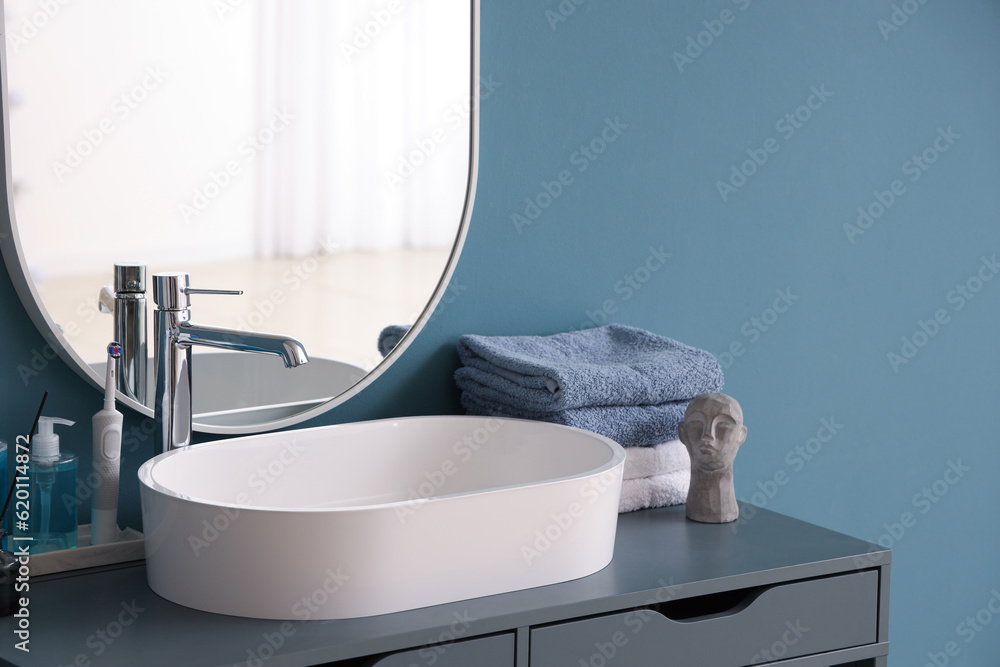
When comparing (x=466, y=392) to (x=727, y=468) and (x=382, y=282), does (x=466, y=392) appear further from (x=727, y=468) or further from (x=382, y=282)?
(x=727, y=468)

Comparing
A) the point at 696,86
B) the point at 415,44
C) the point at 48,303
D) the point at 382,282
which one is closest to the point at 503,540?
the point at 382,282

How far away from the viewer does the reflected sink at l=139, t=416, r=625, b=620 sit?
100cm

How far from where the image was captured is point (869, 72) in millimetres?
1866

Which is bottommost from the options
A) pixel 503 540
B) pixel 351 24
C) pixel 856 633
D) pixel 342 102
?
pixel 856 633

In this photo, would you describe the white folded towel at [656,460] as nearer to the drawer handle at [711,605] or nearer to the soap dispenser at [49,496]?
the drawer handle at [711,605]

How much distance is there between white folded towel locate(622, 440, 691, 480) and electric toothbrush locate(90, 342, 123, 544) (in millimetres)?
664

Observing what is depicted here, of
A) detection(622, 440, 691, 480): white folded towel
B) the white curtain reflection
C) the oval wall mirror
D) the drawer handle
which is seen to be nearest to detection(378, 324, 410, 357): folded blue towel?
the oval wall mirror

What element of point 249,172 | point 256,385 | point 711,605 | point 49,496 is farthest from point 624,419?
point 49,496

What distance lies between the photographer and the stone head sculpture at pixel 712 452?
136cm

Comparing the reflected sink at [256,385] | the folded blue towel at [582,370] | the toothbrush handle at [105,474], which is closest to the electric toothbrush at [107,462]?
the toothbrush handle at [105,474]

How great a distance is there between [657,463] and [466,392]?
0.30 m

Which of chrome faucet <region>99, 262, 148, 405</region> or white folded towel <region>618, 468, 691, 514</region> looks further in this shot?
white folded towel <region>618, 468, 691, 514</region>

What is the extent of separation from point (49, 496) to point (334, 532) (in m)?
0.39

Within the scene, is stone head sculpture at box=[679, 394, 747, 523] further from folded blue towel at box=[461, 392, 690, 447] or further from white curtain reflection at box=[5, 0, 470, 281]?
Answer: white curtain reflection at box=[5, 0, 470, 281]
